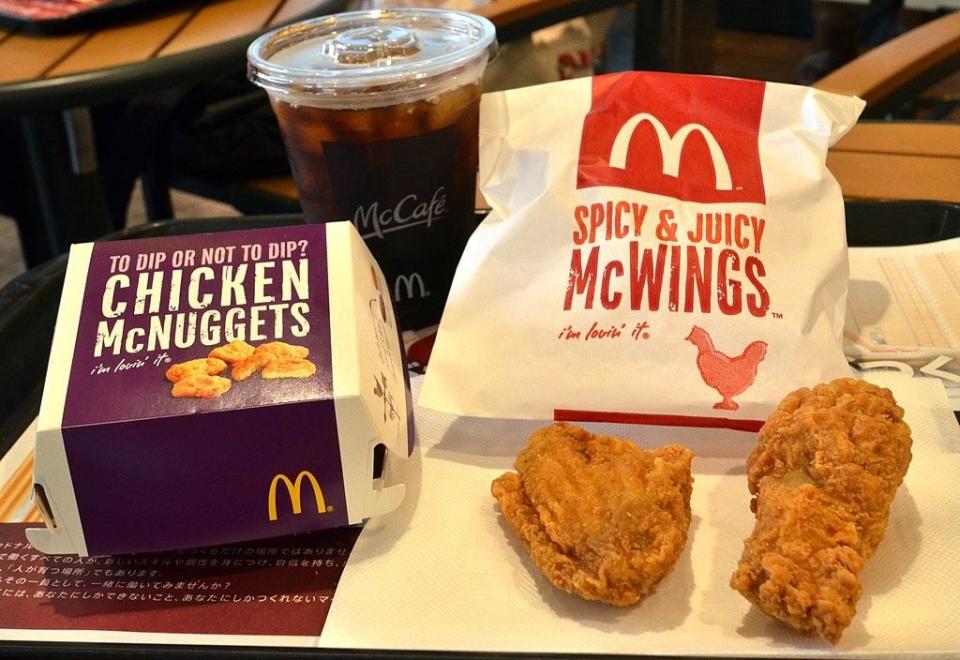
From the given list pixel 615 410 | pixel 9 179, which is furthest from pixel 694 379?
pixel 9 179

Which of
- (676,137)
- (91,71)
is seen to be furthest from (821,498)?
(91,71)

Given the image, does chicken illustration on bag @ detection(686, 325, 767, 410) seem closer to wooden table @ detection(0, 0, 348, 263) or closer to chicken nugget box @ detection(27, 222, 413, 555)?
chicken nugget box @ detection(27, 222, 413, 555)

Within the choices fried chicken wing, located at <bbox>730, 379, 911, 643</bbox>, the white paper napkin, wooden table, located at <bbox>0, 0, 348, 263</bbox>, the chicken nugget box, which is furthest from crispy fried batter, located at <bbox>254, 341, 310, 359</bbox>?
wooden table, located at <bbox>0, 0, 348, 263</bbox>

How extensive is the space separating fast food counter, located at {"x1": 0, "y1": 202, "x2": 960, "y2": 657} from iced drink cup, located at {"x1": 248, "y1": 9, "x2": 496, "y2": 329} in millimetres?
254

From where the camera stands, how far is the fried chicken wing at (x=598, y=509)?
743 millimetres

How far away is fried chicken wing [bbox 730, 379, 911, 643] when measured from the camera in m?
0.69

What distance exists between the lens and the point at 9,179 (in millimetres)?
2113

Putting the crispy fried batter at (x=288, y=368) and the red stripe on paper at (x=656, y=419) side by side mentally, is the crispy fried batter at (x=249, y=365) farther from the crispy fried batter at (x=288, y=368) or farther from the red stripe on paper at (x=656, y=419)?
the red stripe on paper at (x=656, y=419)

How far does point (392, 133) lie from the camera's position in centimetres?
100

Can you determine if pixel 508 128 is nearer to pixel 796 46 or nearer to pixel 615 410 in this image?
pixel 615 410

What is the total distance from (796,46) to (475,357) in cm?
408

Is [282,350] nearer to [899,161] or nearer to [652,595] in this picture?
[652,595]

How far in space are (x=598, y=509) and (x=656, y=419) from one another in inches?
6.8

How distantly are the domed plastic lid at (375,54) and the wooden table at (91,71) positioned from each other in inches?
17.8
